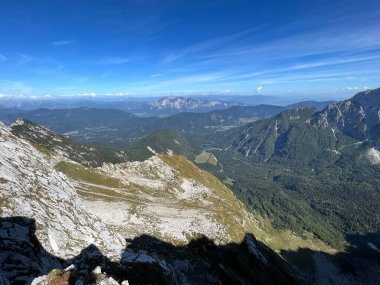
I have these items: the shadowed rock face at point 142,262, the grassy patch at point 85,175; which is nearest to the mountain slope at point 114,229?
the shadowed rock face at point 142,262

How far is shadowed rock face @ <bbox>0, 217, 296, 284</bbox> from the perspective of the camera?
4047 cm

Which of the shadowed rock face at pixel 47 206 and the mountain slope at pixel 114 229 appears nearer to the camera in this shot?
the mountain slope at pixel 114 229

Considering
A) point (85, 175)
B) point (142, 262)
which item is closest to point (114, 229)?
point (142, 262)

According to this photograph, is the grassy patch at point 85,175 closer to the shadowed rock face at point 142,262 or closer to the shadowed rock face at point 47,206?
the shadowed rock face at point 142,262

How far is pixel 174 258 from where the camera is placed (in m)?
92.1

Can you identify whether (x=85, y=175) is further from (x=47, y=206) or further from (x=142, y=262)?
(x=142, y=262)

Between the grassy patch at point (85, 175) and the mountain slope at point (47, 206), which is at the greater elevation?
the mountain slope at point (47, 206)

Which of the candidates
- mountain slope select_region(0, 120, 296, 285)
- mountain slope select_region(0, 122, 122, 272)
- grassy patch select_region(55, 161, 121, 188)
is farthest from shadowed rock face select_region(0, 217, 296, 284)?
grassy patch select_region(55, 161, 121, 188)

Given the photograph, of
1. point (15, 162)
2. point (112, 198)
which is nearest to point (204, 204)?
point (112, 198)

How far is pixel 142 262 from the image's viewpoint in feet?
202

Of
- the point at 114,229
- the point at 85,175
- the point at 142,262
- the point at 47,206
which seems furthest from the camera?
the point at 85,175

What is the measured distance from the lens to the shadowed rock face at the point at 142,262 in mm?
40469

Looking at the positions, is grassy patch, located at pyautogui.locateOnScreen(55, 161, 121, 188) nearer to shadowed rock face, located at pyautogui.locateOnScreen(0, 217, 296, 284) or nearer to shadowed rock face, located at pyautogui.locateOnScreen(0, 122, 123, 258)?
shadowed rock face, located at pyautogui.locateOnScreen(0, 217, 296, 284)

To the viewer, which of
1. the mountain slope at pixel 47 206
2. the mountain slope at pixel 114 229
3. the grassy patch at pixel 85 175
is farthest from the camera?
the grassy patch at pixel 85 175
